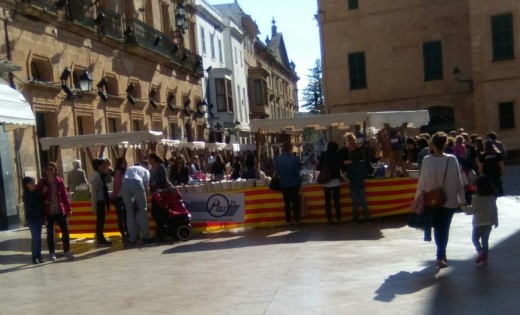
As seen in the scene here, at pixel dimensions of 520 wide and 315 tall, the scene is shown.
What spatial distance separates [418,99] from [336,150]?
23.0 m

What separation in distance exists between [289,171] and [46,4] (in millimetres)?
10674

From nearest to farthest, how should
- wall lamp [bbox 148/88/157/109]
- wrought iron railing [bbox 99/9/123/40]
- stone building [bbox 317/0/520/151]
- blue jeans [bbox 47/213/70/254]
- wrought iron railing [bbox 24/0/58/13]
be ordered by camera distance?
blue jeans [bbox 47/213/70/254] < wrought iron railing [bbox 24/0/58/13] < wrought iron railing [bbox 99/9/123/40] < wall lamp [bbox 148/88/157/109] < stone building [bbox 317/0/520/151]

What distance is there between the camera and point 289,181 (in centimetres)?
1450

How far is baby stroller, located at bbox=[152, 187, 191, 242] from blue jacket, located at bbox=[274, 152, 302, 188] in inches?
80.4

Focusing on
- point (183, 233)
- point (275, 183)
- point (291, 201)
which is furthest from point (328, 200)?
point (183, 233)

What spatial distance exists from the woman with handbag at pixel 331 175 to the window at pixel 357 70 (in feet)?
76.1

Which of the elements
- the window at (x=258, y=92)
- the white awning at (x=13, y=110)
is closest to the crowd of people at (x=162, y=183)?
the white awning at (x=13, y=110)

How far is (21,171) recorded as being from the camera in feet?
64.5

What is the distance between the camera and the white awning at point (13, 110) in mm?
13727

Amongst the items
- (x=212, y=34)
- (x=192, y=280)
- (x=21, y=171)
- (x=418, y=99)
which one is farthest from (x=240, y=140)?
(x=192, y=280)

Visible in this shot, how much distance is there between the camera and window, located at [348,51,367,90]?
1468 inches

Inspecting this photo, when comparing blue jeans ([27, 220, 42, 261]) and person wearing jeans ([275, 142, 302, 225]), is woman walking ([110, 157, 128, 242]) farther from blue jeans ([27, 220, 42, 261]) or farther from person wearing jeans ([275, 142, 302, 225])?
person wearing jeans ([275, 142, 302, 225])

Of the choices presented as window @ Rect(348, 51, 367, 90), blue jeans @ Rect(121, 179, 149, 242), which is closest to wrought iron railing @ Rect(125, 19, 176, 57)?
window @ Rect(348, 51, 367, 90)

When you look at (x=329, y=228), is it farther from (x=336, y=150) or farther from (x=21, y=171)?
(x=21, y=171)
